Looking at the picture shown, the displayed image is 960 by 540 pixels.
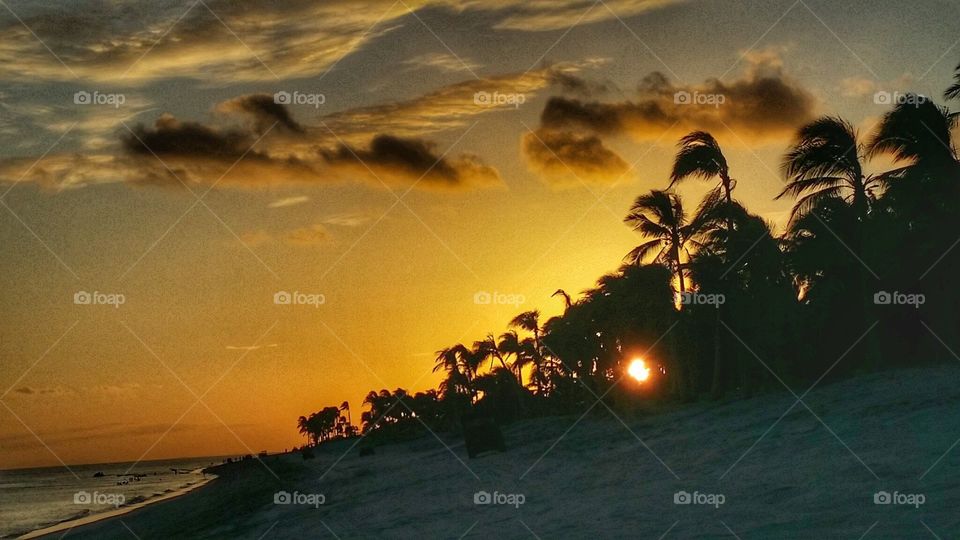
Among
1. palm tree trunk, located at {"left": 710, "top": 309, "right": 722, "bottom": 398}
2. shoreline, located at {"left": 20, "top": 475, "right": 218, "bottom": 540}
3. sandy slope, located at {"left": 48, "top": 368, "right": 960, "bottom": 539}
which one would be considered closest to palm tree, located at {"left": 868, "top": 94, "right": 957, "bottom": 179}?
palm tree trunk, located at {"left": 710, "top": 309, "right": 722, "bottom": 398}

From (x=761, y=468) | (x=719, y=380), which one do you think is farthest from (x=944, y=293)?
(x=761, y=468)

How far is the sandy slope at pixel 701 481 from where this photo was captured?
47.1 ft

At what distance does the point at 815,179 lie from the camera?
102 ft

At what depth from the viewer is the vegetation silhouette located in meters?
29.8

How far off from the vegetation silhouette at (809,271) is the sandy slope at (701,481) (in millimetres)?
4732

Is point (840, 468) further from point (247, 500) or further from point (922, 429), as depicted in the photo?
point (247, 500)

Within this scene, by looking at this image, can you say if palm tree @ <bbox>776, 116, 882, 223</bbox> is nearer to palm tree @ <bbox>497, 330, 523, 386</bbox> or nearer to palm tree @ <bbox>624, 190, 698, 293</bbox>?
palm tree @ <bbox>624, 190, 698, 293</bbox>

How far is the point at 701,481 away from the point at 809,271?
52.6 feet

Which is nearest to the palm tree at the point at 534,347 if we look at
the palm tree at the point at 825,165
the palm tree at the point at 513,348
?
the palm tree at the point at 513,348

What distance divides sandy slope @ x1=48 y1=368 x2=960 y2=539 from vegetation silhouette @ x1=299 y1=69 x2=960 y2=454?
4.73 metres

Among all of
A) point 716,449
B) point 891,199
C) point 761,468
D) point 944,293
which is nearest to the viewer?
point 761,468

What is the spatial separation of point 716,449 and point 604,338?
2505 cm

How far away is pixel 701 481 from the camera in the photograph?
17.9m

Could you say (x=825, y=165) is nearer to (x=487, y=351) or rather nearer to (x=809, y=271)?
(x=809, y=271)
